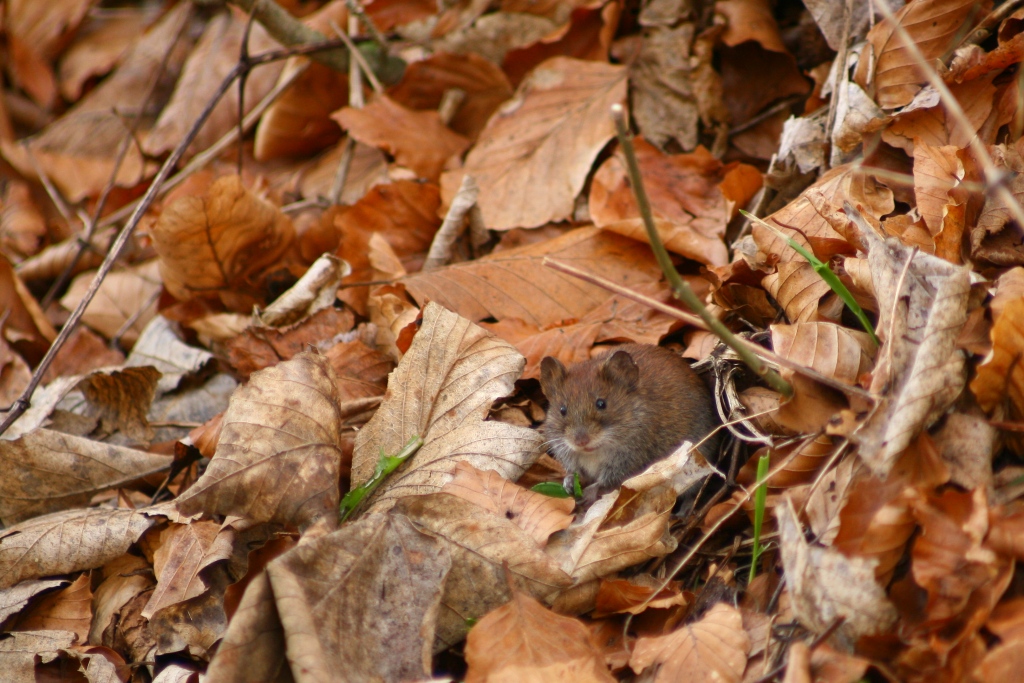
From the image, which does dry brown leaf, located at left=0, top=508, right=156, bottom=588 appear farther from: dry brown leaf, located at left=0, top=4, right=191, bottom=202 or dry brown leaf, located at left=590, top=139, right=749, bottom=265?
dry brown leaf, located at left=0, top=4, right=191, bottom=202

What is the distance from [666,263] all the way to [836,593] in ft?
3.43

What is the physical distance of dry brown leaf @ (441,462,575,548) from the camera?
10.0 ft

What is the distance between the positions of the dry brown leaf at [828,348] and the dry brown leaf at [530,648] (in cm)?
121

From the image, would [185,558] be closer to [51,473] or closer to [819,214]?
[51,473]

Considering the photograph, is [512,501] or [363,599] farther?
[512,501]

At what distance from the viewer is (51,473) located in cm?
377

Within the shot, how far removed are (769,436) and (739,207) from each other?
162 centimetres

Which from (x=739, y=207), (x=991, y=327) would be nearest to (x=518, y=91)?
(x=739, y=207)

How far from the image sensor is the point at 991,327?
2.64 meters

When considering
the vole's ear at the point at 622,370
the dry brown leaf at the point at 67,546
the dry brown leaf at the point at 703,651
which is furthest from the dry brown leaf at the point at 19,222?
the dry brown leaf at the point at 703,651

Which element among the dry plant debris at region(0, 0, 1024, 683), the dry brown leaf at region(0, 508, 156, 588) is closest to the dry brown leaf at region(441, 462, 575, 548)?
the dry plant debris at region(0, 0, 1024, 683)

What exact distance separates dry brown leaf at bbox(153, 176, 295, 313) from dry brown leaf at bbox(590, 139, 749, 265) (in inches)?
75.6

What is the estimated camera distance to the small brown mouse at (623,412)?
3.89 metres

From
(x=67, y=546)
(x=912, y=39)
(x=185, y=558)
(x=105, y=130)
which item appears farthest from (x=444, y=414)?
(x=105, y=130)
